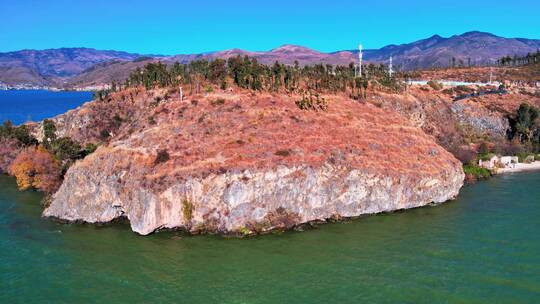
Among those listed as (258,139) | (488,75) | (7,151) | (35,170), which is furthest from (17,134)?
(488,75)

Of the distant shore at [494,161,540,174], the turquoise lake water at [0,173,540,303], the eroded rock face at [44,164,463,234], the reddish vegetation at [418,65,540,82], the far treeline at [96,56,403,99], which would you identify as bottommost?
the turquoise lake water at [0,173,540,303]

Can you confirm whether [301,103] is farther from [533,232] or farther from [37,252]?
[37,252]

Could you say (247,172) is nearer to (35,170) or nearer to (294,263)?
(294,263)

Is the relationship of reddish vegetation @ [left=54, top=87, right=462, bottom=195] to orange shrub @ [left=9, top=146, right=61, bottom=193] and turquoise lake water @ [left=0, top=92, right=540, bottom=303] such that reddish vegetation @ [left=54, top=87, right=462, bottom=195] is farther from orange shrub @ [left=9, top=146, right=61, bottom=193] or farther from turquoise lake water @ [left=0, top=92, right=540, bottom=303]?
orange shrub @ [left=9, top=146, right=61, bottom=193]

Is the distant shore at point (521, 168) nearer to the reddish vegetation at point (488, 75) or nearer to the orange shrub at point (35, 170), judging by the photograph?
the orange shrub at point (35, 170)

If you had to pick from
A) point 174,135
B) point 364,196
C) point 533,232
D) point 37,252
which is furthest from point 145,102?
point 533,232

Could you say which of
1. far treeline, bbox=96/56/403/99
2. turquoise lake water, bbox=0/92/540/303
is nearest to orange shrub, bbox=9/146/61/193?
turquoise lake water, bbox=0/92/540/303
